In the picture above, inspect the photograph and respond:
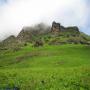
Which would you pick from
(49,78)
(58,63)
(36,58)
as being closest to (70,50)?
(36,58)

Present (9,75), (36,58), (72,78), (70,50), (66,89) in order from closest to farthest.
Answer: (66,89) → (72,78) → (9,75) → (36,58) → (70,50)

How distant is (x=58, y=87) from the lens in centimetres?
5738

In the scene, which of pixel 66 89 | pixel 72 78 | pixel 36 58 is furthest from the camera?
pixel 36 58

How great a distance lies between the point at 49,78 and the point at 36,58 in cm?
4621

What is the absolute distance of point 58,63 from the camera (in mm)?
100312

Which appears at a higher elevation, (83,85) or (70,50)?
(70,50)

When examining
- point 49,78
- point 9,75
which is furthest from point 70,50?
point 49,78

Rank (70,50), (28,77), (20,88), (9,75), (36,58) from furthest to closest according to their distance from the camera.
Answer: (70,50)
(36,58)
(9,75)
(28,77)
(20,88)

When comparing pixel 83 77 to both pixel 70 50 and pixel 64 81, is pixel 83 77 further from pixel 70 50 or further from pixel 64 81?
pixel 70 50

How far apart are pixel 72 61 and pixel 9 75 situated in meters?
28.5

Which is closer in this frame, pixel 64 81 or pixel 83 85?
pixel 83 85

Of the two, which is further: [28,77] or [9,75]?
[9,75]

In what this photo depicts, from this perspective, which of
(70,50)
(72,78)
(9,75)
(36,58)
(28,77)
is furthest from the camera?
(70,50)

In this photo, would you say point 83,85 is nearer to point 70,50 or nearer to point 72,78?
point 72,78
